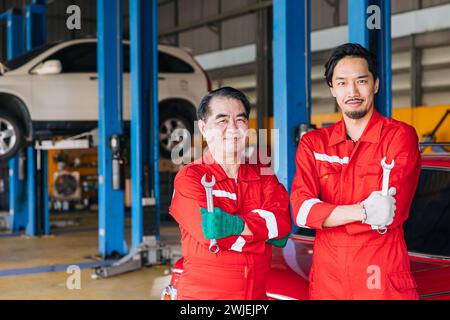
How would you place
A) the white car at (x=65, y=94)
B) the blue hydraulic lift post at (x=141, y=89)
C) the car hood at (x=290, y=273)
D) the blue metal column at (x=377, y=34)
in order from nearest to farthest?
1. the car hood at (x=290, y=273)
2. the blue metal column at (x=377, y=34)
3. the blue hydraulic lift post at (x=141, y=89)
4. the white car at (x=65, y=94)

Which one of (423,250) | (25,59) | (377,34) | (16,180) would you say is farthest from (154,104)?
(423,250)

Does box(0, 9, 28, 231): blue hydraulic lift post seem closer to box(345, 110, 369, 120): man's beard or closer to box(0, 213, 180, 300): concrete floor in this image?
box(0, 213, 180, 300): concrete floor

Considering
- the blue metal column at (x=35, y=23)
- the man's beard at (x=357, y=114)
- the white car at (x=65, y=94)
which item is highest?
the blue metal column at (x=35, y=23)

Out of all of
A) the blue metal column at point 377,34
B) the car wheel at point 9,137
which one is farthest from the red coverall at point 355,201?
the car wheel at point 9,137

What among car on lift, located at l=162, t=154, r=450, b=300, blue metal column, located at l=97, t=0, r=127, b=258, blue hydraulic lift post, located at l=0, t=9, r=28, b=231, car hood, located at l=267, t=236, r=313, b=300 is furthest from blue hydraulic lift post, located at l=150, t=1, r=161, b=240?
car hood, located at l=267, t=236, r=313, b=300

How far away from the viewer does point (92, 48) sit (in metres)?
10.1

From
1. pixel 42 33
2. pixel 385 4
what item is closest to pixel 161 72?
pixel 42 33

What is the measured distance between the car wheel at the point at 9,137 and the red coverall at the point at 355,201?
772 centimetres

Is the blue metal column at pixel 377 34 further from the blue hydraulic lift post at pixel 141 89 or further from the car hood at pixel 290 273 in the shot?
the blue hydraulic lift post at pixel 141 89

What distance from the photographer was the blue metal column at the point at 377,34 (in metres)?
4.84

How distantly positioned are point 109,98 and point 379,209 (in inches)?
272

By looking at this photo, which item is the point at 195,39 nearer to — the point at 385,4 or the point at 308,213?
the point at 385,4

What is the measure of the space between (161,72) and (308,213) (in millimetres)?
8002

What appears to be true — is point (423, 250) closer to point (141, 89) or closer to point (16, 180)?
point (141, 89)
